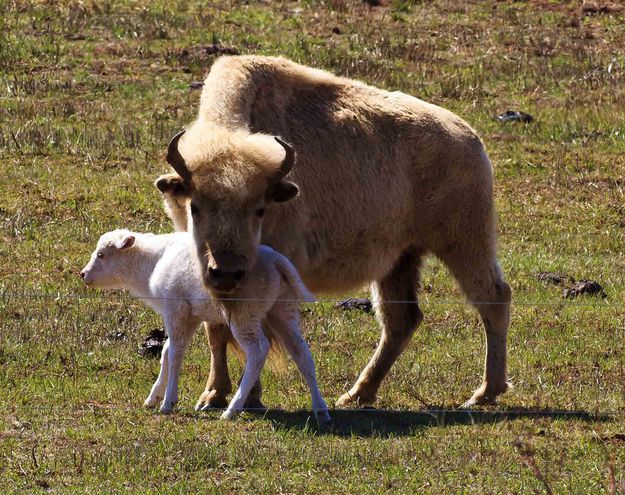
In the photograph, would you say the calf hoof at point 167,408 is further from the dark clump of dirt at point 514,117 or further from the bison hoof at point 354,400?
the dark clump of dirt at point 514,117

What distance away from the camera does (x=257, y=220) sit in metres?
9.31

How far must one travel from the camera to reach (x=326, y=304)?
12.9 m

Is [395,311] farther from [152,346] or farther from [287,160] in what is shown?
[287,160]

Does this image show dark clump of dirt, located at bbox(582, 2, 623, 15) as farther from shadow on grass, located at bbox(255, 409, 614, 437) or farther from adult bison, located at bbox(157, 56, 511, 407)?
shadow on grass, located at bbox(255, 409, 614, 437)

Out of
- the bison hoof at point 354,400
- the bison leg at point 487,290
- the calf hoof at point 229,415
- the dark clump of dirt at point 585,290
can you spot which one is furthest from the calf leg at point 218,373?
the dark clump of dirt at point 585,290

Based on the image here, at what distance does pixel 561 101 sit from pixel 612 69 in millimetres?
1700

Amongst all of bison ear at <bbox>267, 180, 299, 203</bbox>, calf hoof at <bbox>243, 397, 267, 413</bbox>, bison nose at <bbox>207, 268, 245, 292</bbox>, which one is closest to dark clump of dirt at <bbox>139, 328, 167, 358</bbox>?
calf hoof at <bbox>243, 397, 267, 413</bbox>

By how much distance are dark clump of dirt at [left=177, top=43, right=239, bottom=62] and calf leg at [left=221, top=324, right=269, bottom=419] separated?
455 inches

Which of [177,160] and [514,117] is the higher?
[177,160]

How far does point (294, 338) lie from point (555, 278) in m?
4.81

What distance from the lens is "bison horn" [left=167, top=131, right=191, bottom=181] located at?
904 cm

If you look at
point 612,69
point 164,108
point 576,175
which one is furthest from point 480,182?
point 612,69

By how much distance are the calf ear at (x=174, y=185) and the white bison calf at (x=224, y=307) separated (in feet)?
1.02

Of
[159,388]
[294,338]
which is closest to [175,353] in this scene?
[159,388]
